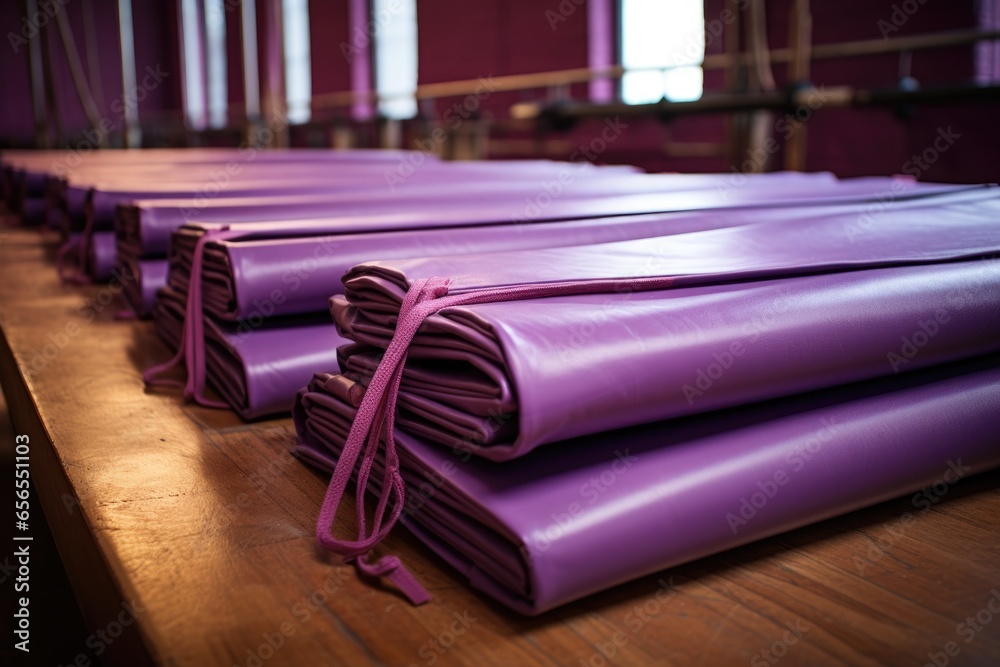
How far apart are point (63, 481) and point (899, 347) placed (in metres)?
0.70

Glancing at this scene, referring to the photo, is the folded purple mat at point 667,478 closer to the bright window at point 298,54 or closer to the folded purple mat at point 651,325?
the folded purple mat at point 651,325

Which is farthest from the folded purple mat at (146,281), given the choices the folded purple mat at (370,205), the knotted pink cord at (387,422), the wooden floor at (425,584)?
the knotted pink cord at (387,422)

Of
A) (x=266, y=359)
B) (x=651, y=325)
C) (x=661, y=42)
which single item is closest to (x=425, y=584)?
(x=651, y=325)

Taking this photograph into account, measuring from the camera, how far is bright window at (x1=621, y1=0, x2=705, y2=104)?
630 centimetres

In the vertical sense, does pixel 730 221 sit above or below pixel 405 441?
above

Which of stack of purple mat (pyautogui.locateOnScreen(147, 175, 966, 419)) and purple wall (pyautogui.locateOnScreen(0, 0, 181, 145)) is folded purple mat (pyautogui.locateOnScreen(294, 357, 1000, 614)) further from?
purple wall (pyautogui.locateOnScreen(0, 0, 181, 145))

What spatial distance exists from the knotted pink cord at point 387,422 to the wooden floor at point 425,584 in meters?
0.02

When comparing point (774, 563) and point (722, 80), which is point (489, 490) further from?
point (722, 80)

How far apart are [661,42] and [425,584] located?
6.79m

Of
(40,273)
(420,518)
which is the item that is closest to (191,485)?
(420,518)

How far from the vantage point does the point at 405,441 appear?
66cm

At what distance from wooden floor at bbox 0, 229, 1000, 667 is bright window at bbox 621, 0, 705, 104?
5693 millimetres

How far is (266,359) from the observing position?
0.94 m

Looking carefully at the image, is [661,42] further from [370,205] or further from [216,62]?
[216,62]
